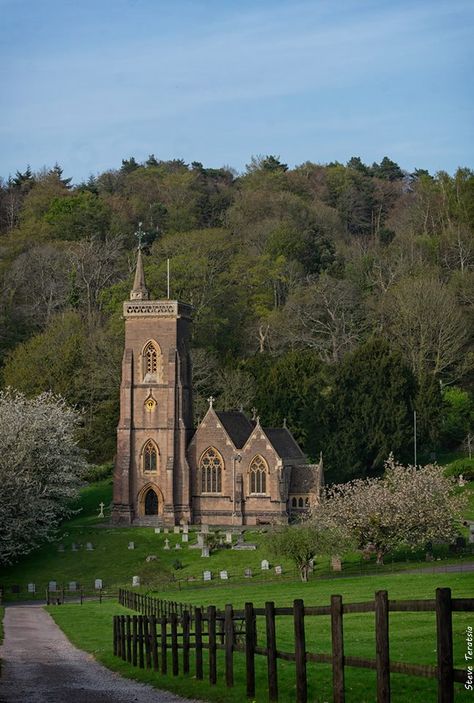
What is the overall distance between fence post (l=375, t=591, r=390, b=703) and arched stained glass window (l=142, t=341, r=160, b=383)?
235 feet

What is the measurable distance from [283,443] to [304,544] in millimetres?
23951

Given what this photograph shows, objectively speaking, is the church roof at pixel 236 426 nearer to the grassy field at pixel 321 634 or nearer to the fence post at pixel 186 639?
the grassy field at pixel 321 634

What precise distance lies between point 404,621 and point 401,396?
198ft

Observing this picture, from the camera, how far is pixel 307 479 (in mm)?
85875

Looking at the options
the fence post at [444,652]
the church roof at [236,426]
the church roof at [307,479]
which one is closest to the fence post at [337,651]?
the fence post at [444,652]

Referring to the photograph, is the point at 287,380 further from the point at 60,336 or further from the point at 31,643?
the point at 31,643

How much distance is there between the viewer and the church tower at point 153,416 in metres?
86.5

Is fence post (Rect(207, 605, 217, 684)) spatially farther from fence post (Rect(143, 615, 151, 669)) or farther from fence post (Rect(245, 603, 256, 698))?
fence post (Rect(143, 615, 151, 669))

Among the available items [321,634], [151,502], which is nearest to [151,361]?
[151,502]

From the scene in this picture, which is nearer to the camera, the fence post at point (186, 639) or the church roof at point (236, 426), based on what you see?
the fence post at point (186, 639)

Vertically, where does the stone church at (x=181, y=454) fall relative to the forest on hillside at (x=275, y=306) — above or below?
below

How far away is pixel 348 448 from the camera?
303 ft

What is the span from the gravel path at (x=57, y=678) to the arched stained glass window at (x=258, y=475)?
45308 mm

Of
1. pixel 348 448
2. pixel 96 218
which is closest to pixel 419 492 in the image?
pixel 348 448
